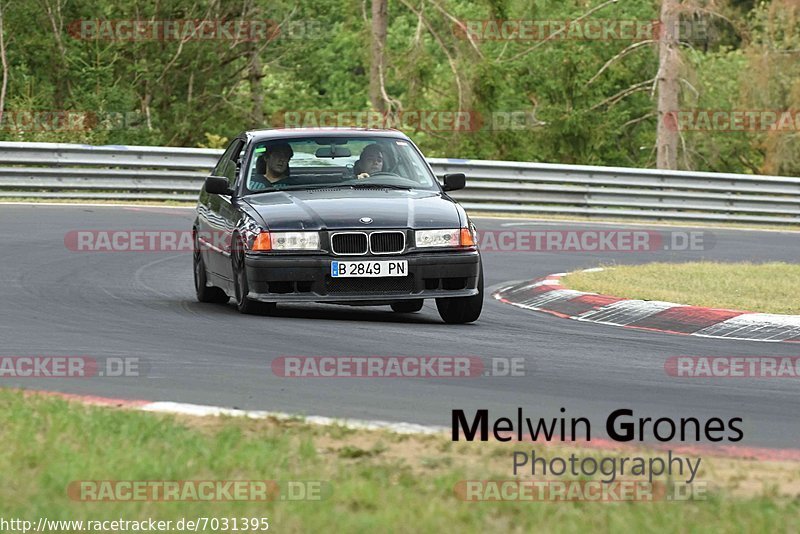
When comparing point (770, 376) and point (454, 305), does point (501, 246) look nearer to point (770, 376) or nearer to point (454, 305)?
point (454, 305)

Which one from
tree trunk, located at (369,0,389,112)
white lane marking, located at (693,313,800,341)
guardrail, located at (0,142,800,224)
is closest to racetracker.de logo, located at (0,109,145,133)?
guardrail, located at (0,142,800,224)

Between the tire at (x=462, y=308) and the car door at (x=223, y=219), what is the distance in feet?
5.76

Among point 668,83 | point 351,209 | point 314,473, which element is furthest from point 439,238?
point 668,83

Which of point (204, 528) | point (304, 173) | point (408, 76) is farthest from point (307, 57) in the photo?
point (204, 528)

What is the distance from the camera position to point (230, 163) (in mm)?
13336

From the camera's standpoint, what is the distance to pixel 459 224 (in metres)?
11.6

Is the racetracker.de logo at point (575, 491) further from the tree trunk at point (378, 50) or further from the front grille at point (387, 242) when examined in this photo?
the tree trunk at point (378, 50)

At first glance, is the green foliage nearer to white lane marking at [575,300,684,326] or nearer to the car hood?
the car hood

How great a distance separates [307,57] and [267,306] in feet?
110

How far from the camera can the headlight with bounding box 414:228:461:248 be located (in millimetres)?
11375

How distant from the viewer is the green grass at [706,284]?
13023mm

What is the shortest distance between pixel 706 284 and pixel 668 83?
19.7 meters

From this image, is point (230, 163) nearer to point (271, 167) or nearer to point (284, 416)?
point (271, 167)

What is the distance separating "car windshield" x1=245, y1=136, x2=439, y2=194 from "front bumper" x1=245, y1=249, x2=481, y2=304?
1.28 meters
